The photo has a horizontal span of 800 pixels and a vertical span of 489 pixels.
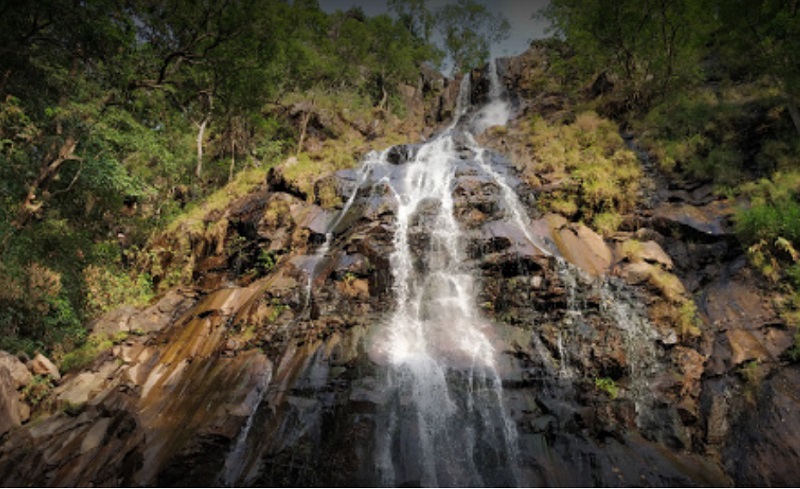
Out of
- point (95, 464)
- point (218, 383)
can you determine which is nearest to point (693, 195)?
point (218, 383)

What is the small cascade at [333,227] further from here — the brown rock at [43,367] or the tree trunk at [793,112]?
the tree trunk at [793,112]

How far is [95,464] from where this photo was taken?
718 centimetres

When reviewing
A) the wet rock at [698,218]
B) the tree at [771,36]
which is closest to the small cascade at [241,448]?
the wet rock at [698,218]

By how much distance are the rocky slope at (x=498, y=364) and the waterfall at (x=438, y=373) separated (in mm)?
153

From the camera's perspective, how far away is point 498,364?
338 inches

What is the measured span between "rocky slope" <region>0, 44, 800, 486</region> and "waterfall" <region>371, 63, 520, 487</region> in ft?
0.50

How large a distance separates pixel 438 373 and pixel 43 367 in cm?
956

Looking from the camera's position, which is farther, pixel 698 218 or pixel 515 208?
pixel 515 208

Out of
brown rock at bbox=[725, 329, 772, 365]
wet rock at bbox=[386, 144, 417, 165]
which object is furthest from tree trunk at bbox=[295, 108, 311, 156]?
brown rock at bbox=[725, 329, 772, 365]

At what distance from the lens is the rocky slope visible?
6.89m

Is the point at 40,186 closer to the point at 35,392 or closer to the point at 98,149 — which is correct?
the point at 98,149

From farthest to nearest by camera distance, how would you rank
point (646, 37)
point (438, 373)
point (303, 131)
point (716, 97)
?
point (303, 131)
point (646, 37)
point (716, 97)
point (438, 373)

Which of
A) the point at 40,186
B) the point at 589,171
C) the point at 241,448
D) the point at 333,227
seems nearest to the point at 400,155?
the point at 333,227

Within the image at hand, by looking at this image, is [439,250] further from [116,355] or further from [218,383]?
[116,355]
